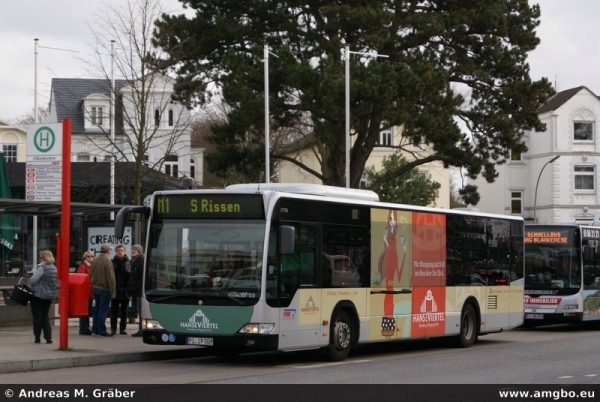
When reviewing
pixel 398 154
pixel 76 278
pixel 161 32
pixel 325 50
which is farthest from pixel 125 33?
pixel 398 154

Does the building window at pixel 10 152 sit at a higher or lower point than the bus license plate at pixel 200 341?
higher

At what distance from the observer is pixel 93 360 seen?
16016 millimetres

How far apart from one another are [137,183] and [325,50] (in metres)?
11.9

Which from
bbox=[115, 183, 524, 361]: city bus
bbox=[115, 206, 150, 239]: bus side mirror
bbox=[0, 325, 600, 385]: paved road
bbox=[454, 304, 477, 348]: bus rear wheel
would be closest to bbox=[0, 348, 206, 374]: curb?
bbox=[0, 325, 600, 385]: paved road

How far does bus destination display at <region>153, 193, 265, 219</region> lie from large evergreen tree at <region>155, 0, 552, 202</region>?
1718 centimetres

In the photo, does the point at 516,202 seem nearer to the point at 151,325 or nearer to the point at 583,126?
the point at 583,126

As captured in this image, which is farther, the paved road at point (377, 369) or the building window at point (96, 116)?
the building window at point (96, 116)

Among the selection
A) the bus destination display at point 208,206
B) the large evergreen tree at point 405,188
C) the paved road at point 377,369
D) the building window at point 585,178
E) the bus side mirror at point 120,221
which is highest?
the building window at point 585,178

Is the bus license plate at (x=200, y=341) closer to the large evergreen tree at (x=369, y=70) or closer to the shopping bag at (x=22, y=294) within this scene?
the shopping bag at (x=22, y=294)

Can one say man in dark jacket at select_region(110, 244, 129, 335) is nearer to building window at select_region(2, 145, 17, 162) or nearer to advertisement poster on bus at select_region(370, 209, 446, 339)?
advertisement poster on bus at select_region(370, 209, 446, 339)

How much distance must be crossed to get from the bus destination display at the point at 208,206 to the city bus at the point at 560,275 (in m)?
13.9

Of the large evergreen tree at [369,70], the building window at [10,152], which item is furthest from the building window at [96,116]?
the building window at [10,152]

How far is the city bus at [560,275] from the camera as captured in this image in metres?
27.1
